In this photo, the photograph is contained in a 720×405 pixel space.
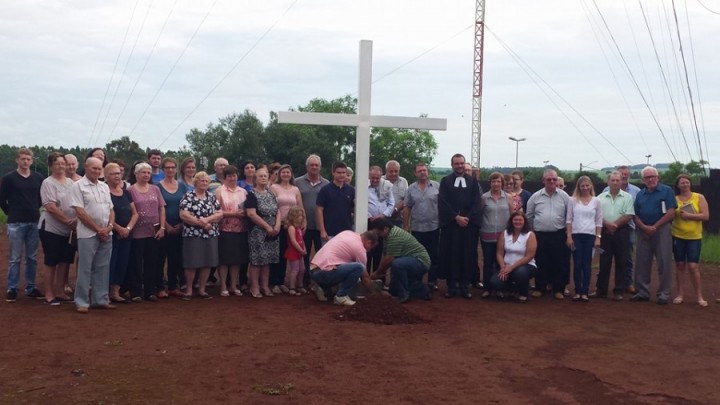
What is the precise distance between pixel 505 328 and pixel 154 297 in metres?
4.13

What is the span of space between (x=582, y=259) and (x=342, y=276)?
125 inches

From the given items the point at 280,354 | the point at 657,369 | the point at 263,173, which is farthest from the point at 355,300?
the point at 657,369

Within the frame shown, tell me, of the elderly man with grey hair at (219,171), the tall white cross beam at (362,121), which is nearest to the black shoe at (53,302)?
the elderly man with grey hair at (219,171)

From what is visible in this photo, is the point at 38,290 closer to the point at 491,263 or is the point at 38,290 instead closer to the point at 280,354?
the point at 280,354

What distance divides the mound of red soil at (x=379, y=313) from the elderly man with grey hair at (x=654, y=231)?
11.6ft

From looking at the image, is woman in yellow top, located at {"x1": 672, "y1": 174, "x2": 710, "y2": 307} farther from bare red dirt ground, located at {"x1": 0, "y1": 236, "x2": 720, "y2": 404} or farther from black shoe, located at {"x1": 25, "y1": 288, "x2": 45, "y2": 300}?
black shoe, located at {"x1": 25, "y1": 288, "x2": 45, "y2": 300}

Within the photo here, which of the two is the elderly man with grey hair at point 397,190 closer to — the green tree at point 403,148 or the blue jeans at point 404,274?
the blue jeans at point 404,274

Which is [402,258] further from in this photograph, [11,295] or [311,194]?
[11,295]

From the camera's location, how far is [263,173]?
9.62 m

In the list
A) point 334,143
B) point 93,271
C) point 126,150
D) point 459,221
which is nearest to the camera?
point 93,271

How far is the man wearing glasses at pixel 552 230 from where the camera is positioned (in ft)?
32.9

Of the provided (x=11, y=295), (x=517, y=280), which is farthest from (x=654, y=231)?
(x=11, y=295)

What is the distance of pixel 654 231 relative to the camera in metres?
9.91

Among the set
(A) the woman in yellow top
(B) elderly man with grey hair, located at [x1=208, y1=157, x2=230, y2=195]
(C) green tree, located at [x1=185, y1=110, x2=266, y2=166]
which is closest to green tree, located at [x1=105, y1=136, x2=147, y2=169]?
(C) green tree, located at [x1=185, y1=110, x2=266, y2=166]
